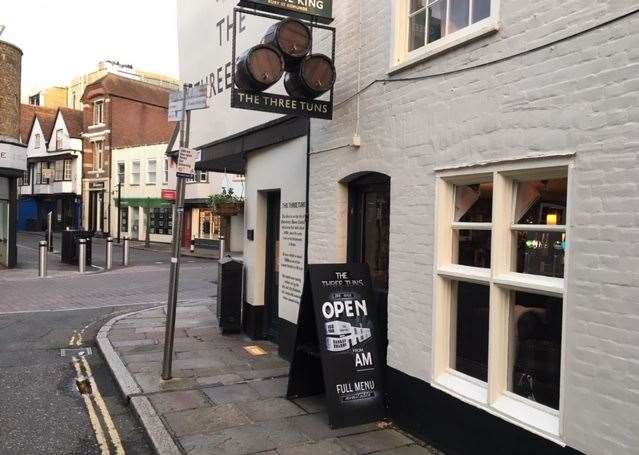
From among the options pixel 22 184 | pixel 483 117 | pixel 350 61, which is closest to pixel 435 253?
pixel 483 117

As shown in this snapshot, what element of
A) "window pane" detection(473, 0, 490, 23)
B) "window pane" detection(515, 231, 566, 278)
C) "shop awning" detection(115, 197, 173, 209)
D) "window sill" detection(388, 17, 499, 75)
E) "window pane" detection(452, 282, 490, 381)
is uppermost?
"window pane" detection(473, 0, 490, 23)

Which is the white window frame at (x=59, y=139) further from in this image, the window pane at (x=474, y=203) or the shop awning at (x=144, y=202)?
the window pane at (x=474, y=203)

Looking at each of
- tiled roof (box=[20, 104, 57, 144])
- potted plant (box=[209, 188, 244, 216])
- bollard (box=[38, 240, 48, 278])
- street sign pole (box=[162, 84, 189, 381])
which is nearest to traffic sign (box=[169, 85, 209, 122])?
street sign pole (box=[162, 84, 189, 381])

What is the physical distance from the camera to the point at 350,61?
241 inches

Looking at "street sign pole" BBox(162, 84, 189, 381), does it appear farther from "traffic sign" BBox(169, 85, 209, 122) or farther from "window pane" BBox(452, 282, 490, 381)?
"window pane" BBox(452, 282, 490, 381)

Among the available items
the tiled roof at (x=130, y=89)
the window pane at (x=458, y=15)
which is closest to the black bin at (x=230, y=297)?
the window pane at (x=458, y=15)

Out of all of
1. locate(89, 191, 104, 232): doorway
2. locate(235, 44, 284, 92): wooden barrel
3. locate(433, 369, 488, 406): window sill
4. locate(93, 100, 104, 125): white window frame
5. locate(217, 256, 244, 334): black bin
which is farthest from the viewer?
locate(89, 191, 104, 232): doorway

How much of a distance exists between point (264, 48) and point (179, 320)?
652cm

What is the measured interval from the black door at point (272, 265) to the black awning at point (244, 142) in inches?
35.1

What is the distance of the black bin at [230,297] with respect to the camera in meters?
9.14

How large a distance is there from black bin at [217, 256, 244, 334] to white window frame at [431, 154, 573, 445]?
5.08 metres

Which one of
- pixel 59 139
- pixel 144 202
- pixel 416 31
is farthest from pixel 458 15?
pixel 59 139

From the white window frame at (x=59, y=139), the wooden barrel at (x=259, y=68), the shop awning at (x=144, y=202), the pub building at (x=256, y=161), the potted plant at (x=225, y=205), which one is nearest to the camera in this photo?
the wooden barrel at (x=259, y=68)

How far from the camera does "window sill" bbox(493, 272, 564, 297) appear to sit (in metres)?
3.67
